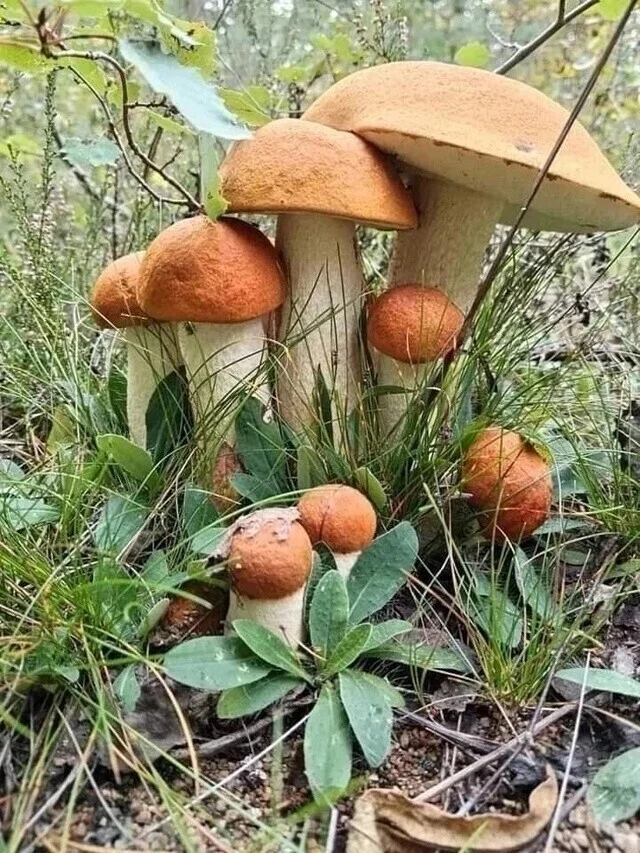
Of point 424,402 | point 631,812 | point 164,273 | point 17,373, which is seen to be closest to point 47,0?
point 164,273

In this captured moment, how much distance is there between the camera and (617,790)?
1118 mm

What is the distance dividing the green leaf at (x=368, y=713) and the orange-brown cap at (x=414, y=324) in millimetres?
657

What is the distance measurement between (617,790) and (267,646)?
1.89ft

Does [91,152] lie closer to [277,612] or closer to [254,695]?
[277,612]

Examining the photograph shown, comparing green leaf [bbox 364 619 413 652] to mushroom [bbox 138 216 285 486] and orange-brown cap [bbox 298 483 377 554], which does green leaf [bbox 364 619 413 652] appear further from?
mushroom [bbox 138 216 285 486]

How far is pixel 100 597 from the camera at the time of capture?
4.09 ft

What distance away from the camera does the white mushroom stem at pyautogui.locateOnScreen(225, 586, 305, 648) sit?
1.28 meters

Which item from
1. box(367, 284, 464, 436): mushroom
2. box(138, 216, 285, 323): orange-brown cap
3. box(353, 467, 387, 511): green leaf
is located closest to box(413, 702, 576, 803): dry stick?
box(353, 467, 387, 511): green leaf

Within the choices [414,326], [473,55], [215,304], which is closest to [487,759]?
[414,326]

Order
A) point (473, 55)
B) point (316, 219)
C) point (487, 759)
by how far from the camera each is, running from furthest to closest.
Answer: point (473, 55), point (316, 219), point (487, 759)

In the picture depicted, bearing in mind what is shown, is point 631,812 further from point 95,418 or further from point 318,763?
point 95,418

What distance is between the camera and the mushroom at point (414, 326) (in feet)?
5.05

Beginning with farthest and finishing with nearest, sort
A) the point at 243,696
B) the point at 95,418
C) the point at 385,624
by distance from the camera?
the point at 95,418 < the point at 385,624 < the point at 243,696

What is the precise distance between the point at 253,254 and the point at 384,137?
1.11 feet
